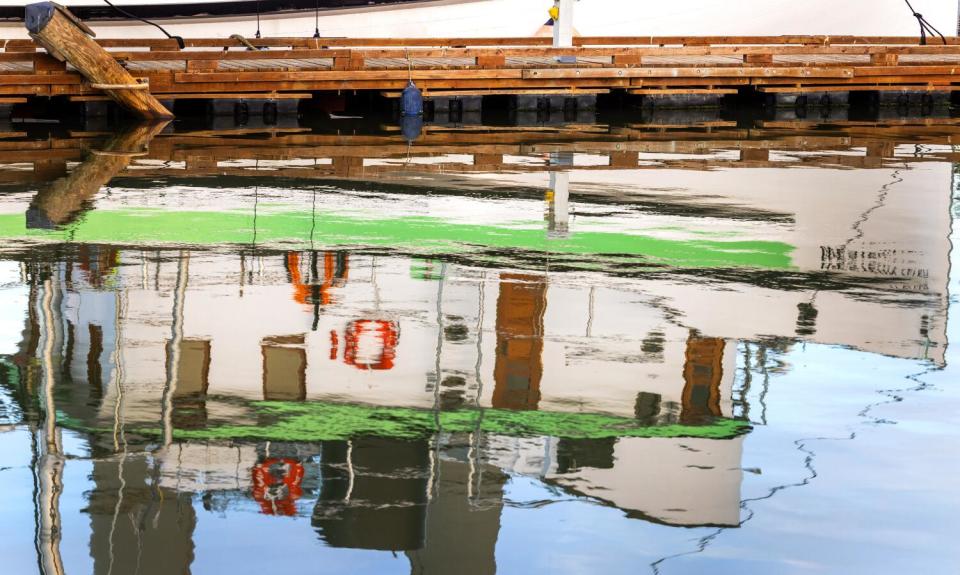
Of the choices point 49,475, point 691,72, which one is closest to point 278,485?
point 49,475

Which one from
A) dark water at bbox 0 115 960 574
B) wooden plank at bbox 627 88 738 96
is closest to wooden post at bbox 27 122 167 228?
dark water at bbox 0 115 960 574

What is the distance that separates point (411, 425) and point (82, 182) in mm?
9383

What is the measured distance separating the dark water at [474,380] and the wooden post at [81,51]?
22.6ft

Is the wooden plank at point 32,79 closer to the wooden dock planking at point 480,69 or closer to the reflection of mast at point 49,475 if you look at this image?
the wooden dock planking at point 480,69

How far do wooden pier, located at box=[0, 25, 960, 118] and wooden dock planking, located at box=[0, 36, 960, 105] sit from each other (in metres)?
0.02

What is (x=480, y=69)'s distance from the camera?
82.6ft

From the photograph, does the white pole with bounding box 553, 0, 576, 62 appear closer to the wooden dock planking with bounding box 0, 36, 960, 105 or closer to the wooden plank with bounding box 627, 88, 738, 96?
the wooden dock planking with bounding box 0, 36, 960, 105

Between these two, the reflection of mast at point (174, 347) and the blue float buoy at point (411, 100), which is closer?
the reflection of mast at point (174, 347)

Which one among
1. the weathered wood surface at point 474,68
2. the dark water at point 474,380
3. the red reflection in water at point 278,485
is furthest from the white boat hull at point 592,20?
the red reflection in water at point 278,485

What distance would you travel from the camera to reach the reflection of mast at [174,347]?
6262 millimetres

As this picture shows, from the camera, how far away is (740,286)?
9.65 metres

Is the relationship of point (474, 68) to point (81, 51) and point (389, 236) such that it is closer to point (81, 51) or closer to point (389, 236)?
point (81, 51)

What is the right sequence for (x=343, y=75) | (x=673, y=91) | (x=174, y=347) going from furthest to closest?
(x=673, y=91) < (x=343, y=75) < (x=174, y=347)

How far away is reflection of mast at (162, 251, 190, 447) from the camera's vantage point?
6.26 metres
